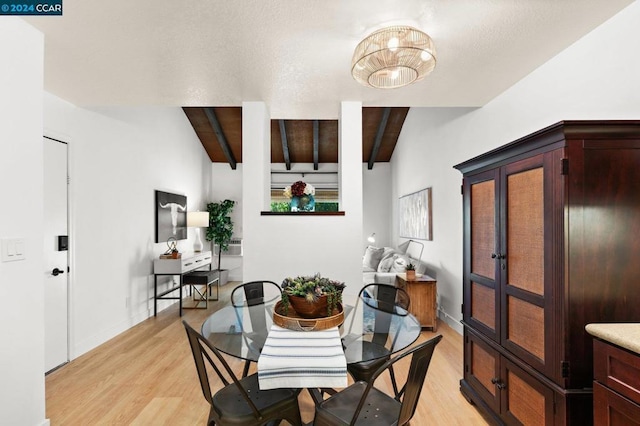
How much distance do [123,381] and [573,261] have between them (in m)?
3.39

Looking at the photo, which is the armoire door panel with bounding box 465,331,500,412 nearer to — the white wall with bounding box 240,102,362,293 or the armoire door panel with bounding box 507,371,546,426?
the armoire door panel with bounding box 507,371,546,426

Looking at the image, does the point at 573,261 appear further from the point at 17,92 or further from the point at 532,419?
the point at 17,92

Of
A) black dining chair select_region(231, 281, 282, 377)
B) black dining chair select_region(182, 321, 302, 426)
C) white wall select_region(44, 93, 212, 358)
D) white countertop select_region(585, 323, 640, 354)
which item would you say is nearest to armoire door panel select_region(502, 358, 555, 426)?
white countertop select_region(585, 323, 640, 354)

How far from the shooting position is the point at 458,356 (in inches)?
128

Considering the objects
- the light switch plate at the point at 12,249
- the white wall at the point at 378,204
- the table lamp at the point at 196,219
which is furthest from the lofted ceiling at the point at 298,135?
the light switch plate at the point at 12,249

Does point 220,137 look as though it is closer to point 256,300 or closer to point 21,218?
point 256,300

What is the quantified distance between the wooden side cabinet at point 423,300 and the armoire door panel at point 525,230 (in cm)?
211

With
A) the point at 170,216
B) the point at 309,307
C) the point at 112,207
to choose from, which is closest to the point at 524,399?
the point at 309,307

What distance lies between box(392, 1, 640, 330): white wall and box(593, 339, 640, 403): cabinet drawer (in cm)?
139

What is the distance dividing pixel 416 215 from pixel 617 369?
13.8ft

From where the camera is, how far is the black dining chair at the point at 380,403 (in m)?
1.38

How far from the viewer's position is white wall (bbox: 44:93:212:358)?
3274mm

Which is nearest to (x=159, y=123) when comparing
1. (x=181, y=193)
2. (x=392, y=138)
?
(x=181, y=193)

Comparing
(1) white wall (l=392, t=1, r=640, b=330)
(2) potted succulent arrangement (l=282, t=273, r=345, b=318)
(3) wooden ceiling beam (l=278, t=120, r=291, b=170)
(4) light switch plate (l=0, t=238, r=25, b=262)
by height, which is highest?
(3) wooden ceiling beam (l=278, t=120, r=291, b=170)
